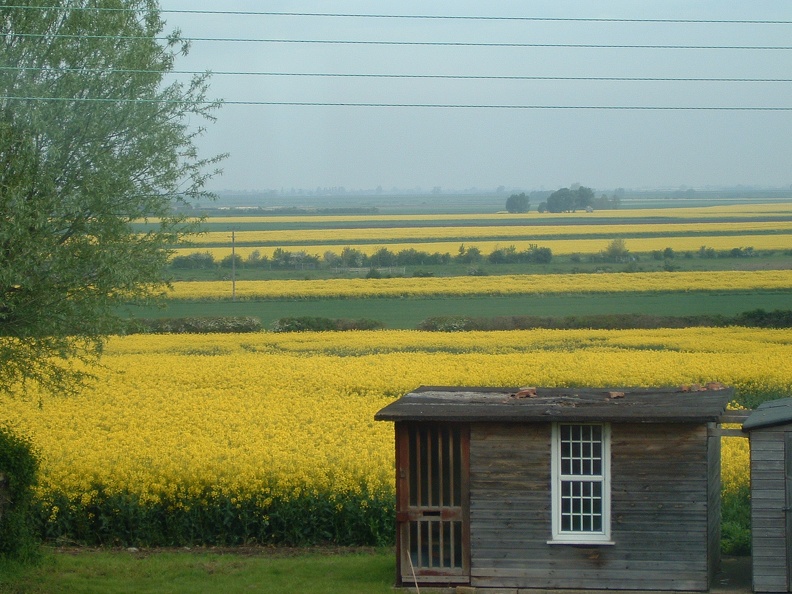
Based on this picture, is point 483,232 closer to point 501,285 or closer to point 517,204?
point 517,204

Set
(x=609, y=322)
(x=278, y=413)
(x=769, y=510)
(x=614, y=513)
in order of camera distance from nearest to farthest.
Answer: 1. (x=769, y=510)
2. (x=614, y=513)
3. (x=278, y=413)
4. (x=609, y=322)

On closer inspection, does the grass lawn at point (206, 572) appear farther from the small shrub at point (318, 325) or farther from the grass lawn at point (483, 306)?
the grass lawn at point (483, 306)

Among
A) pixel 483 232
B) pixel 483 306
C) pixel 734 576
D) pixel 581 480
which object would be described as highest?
pixel 483 232

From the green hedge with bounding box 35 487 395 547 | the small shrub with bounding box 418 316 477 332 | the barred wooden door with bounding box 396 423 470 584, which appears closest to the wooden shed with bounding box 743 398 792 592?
the barred wooden door with bounding box 396 423 470 584

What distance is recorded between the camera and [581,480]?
12.3 m

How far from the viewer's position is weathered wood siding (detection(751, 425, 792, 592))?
11.7 meters

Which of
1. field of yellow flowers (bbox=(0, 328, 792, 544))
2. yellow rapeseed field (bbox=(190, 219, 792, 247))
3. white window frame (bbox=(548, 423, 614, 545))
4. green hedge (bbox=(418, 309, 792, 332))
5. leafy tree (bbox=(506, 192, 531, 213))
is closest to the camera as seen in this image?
white window frame (bbox=(548, 423, 614, 545))

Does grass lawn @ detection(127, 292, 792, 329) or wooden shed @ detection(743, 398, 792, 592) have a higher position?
wooden shed @ detection(743, 398, 792, 592)

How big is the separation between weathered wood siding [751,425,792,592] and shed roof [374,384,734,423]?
679 mm

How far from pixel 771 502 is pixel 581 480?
7.39 ft

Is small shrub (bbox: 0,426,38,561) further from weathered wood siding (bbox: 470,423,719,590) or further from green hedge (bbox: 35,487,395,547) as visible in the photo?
weathered wood siding (bbox: 470,423,719,590)

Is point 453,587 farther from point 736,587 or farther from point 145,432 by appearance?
point 145,432

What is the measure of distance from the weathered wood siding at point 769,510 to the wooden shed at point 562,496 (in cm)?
58

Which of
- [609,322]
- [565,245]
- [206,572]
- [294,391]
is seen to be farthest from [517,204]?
[206,572]
